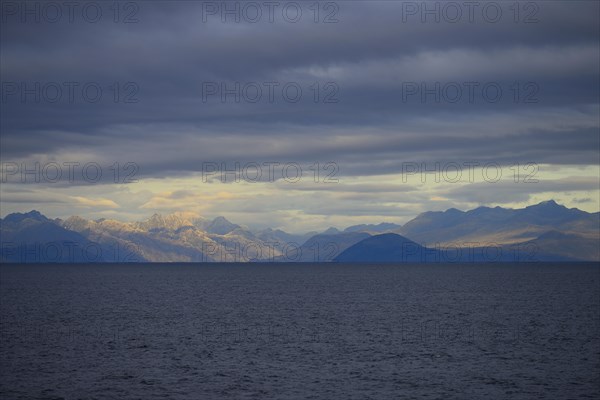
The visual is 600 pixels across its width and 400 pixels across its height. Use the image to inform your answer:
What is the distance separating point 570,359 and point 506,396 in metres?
23.0

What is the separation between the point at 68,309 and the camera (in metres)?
156

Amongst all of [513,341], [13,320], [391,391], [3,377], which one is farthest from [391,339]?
[13,320]

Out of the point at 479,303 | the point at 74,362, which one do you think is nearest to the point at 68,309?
the point at 74,362

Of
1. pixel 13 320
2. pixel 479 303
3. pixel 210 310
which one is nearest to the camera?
pixel 13 320

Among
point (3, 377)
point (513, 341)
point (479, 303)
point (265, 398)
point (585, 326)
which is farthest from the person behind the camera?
point (479, 303)

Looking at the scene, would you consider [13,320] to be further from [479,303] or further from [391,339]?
[479,303]

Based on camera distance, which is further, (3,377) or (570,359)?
(570,359)

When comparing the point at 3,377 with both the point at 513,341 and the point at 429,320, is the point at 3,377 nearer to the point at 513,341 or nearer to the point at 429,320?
the point at 513,341

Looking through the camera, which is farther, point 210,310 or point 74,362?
point 210,310

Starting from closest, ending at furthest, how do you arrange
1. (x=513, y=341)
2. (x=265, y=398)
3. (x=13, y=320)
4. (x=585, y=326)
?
(x=265, y=398), (x=513, y=341), (x=585, y=326), (x=13, y=320)

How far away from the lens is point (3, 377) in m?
71.1

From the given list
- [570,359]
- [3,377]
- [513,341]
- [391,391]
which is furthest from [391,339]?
[3,377]

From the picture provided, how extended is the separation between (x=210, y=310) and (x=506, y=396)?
9896 cm

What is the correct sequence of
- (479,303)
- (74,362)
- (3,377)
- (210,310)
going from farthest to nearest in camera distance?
(479,303), (210,310), (74,362), (3,377)
